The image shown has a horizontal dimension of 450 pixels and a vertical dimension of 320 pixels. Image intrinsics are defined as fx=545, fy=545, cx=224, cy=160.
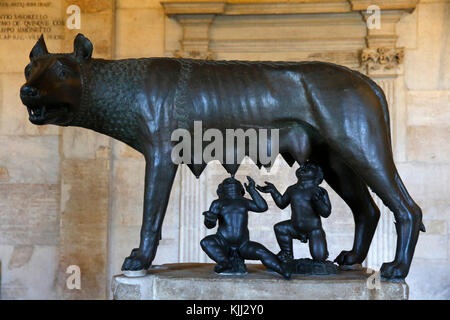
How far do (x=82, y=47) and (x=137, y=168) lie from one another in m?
3.73

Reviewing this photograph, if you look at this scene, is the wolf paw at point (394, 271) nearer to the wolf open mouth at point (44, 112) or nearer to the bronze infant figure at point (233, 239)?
the bronze infant figure at point (233, 239)

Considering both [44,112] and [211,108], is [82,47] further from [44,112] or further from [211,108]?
[211,108]

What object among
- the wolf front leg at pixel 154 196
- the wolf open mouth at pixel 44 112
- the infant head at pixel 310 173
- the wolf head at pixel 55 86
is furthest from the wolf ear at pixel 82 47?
the infant head at pixel 310 173

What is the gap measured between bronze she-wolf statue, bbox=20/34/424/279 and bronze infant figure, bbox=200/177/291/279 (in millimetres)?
231

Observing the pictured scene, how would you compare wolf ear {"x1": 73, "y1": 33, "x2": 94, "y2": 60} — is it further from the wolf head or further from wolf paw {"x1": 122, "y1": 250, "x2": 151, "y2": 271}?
wolf paw {"x1": 122, "y1": 250, "x2": 151, "y2": 271}

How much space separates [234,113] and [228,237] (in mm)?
767

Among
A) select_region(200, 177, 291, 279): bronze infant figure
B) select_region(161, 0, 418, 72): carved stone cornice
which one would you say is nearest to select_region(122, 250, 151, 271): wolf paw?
select_region(200, 177, 291, 279): bronze infant figure

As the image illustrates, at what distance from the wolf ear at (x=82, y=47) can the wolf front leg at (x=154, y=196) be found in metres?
0.75

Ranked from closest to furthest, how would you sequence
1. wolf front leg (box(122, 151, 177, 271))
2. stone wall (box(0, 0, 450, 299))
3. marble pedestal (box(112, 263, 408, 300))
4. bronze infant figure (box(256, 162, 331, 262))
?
marble pedestal (box(112, 263, 408, 300)), wolf front leg (box(122, 151, 177, 271)), bronze infant figure (box(256, 162, 331, 262)), stone wall (box(0, 0, 450, 299))

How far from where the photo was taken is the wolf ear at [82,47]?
3309 mm

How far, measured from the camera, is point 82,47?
3.32 m

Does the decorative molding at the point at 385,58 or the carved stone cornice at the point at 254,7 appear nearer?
the decorative molding at the point at 385,58

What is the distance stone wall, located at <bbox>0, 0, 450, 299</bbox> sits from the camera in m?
6.63

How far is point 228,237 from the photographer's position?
3.34m
